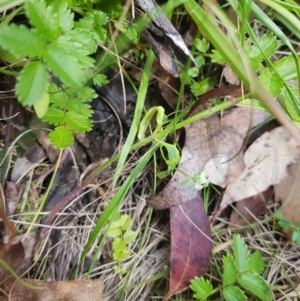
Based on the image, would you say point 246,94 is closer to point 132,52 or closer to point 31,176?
point 132,52

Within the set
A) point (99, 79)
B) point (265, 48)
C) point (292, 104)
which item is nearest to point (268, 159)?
point (292, 104)

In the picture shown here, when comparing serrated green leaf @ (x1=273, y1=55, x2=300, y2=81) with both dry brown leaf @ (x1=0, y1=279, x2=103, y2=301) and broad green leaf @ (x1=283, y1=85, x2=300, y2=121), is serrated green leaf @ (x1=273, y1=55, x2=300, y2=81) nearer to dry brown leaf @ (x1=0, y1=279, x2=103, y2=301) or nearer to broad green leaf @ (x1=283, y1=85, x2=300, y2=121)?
broad green leaf @ (x1=283, y1=85, x2=300, y2=121)

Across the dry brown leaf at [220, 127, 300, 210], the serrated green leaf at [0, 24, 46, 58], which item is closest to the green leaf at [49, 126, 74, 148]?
the serrated green leaf at [0, 24, 46, 58]

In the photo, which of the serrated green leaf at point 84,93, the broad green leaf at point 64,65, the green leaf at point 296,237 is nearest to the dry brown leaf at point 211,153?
the green leaf at point 296,237

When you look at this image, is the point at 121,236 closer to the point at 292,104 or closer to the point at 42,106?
the point at 42,106

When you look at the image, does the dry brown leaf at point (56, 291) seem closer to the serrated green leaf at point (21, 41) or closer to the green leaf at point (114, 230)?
the green leaf at point (114, 230)

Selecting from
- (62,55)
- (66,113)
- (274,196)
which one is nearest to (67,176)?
(66,113)
